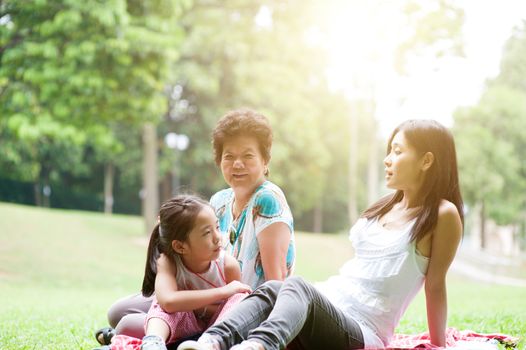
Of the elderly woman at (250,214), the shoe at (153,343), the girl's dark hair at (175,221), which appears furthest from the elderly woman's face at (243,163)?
the shoe at (153,343)

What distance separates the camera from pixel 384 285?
266 cm

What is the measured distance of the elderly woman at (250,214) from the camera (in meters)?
2.92

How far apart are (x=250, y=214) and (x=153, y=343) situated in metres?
0.78

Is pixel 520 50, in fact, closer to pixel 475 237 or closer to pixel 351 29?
pixel 351 29

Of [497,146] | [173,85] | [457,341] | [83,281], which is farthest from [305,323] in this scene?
[497,146]

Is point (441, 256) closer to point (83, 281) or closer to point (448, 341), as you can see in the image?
point (448, 341)

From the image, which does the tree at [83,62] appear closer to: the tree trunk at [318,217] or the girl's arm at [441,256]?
the girl's arm at [441,256]

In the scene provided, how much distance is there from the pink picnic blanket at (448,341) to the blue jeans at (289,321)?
0.80ft

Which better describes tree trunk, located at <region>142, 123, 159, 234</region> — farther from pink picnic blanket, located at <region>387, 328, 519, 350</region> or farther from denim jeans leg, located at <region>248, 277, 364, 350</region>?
denim jeans leg, located at <region>248, 277, 364, 350</region>

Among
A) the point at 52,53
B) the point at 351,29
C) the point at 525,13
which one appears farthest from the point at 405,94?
the point at 52,53

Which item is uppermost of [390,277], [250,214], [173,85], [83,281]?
[173,85]

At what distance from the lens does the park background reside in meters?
9.66

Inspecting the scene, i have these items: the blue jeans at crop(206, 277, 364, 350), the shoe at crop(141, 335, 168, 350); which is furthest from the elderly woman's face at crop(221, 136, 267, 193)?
the shoe at crop(141, 335, 168, 350)

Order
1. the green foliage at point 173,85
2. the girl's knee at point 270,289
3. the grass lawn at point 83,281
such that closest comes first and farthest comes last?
the girl's knee at point 270,289
the grass lawn at point 83,281
the green foliage at point 173,85
